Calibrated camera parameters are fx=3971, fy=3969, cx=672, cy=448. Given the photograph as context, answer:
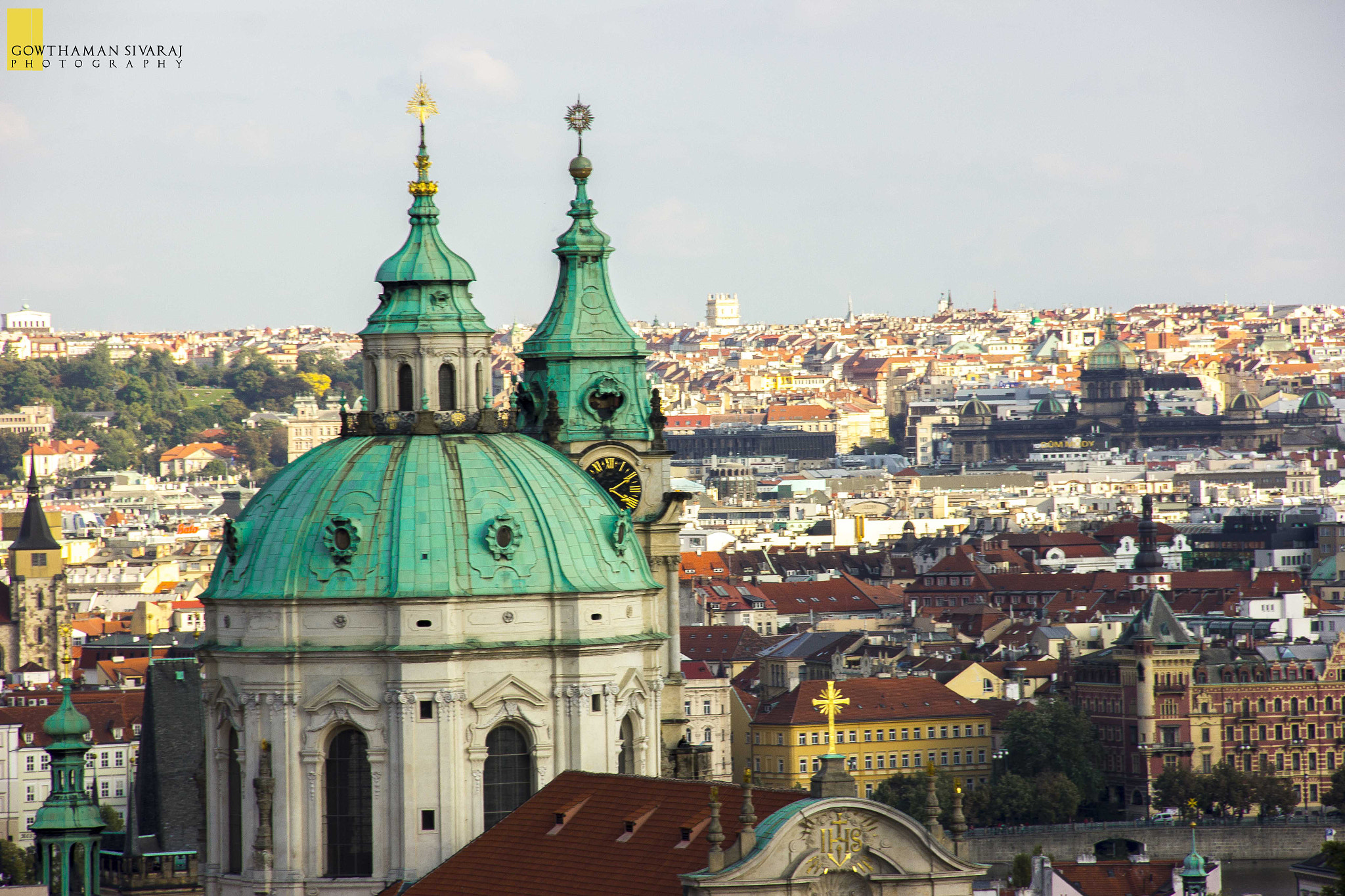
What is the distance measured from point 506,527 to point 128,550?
144249mm

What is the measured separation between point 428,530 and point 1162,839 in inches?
2300

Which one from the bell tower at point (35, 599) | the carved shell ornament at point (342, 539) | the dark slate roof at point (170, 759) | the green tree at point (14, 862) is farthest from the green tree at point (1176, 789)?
the carved shell ornament at point (342, 539)

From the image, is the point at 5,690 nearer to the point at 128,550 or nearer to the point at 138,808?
the point at 138,808

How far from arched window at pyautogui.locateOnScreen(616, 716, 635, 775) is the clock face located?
5.30 metres

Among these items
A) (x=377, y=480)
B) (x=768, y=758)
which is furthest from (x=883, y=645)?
(x=377, y=480)

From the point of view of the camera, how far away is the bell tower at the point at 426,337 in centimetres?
4750

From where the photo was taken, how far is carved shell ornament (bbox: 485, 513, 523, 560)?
149ft

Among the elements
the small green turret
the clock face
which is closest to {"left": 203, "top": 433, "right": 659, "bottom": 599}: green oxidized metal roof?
the clock face

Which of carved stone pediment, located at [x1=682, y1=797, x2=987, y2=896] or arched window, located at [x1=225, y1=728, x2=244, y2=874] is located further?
arched window, located at [x1=225, y1=728, x2=244, y2=874]

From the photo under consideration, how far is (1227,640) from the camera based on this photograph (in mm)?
128375

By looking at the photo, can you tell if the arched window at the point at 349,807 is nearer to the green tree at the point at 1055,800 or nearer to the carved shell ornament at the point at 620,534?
the carved shell ornament at the point at 620,534

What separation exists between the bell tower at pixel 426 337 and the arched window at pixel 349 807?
4.43 m

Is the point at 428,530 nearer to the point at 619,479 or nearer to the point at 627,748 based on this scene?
the point at 627,748

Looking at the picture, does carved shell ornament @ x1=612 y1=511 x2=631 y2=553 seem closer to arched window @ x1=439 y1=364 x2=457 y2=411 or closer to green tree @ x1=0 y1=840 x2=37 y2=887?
arched window @ x1=439 y1=364 x2=457 y2=411
